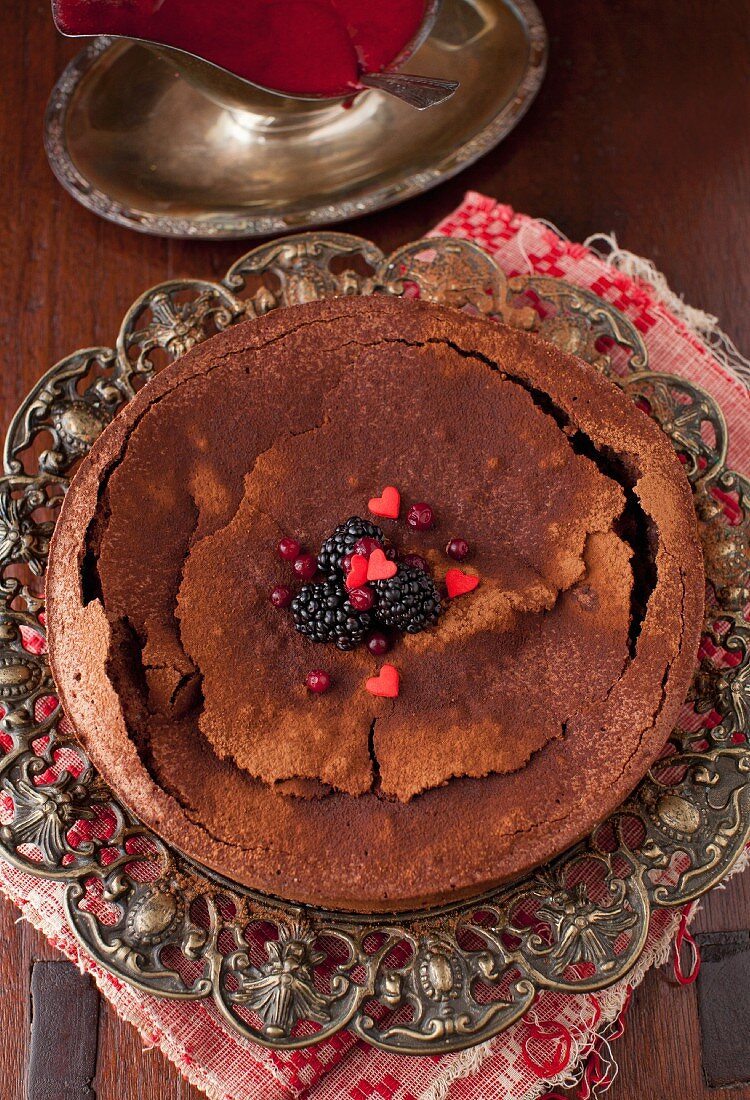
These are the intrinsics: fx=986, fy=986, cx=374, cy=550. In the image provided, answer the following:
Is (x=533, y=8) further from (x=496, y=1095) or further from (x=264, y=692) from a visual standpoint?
(x=496, y=1095)

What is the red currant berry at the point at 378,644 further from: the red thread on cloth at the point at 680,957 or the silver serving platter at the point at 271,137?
the silver serving platter at the point at 271,137

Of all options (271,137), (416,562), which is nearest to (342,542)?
(416,562)

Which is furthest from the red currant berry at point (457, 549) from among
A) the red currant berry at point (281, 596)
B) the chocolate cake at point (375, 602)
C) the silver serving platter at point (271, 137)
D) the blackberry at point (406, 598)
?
the silver serving platter at point (271, 137)

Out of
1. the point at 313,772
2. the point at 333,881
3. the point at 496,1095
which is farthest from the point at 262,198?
the point at 496,1095

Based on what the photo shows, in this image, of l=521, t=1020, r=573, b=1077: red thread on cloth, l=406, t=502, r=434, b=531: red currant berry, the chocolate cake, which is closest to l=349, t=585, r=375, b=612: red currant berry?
the chocolate cake

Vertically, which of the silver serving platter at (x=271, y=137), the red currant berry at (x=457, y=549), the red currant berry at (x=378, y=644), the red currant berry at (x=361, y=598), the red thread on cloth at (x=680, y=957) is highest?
the silver serving platter at (x=271, y=137)
